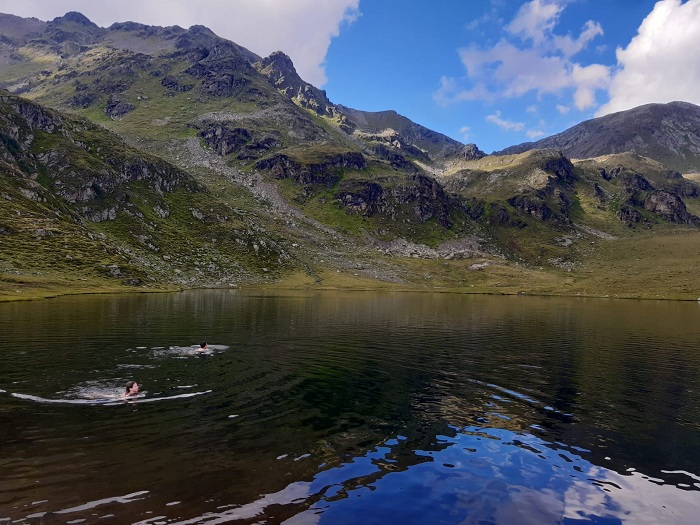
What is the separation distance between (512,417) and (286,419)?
1765 cm

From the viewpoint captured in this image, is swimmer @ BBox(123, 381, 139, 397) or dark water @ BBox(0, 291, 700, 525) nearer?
dark water @ BBox(0, 291, 700, 525)

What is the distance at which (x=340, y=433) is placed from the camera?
2902 centimetres

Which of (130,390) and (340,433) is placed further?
(130,390)

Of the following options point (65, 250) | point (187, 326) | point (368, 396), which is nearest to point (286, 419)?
point (368, 396)

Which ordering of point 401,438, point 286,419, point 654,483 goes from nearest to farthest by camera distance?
1. point 654,483
2. point 401,438
3. point 286,419

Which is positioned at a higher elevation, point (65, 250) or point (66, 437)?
point (65, 250)

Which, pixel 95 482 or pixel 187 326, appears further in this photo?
pixel 187 326

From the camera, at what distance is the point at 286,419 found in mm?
31172

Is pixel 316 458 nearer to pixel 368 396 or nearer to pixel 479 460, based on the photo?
pixel 479 460

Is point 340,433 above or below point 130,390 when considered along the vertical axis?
below

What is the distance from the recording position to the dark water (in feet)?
64.3

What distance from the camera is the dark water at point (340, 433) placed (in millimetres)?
19594

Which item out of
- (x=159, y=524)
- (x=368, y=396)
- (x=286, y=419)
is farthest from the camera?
(x=368, y=396)

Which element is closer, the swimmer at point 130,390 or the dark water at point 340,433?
the dark water at point 340,433
